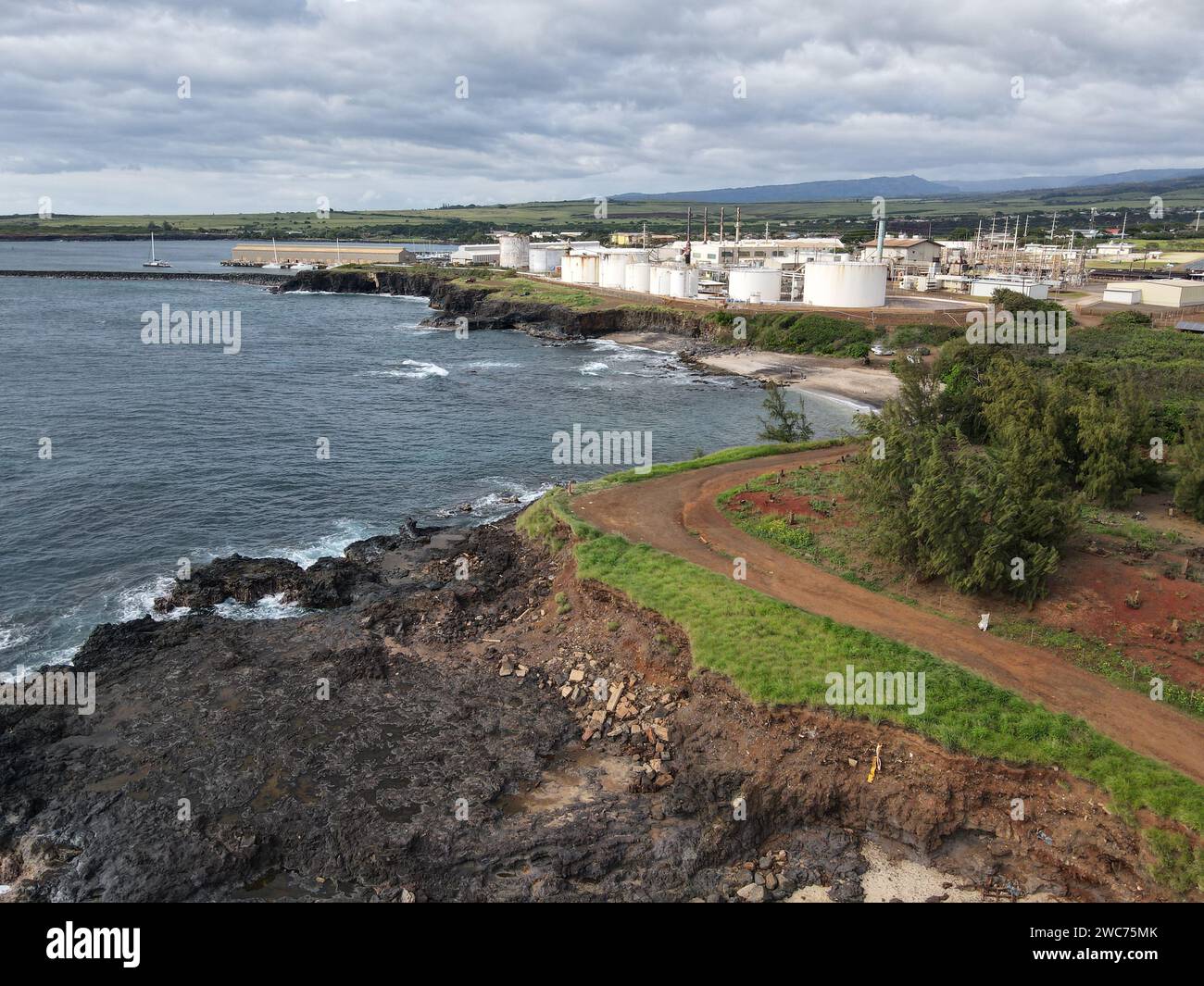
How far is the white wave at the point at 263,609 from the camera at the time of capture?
31.8 m

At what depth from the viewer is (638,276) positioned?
125 m

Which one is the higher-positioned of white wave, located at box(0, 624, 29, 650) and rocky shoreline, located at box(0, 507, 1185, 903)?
white wave, located at box(0, 624, 29, 650)

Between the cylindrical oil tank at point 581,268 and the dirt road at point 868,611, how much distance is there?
336ft

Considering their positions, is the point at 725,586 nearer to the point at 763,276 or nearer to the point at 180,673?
the point at 180,673

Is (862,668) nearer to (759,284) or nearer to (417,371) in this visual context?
(417,371)

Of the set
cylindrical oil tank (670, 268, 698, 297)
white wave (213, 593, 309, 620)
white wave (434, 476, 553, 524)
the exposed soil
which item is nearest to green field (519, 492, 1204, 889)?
the exposed soil

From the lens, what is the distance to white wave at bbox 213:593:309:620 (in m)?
31.8

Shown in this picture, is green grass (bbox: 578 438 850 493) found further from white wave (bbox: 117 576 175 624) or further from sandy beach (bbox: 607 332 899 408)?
sandy beach (bbox: 607 332 899 408)

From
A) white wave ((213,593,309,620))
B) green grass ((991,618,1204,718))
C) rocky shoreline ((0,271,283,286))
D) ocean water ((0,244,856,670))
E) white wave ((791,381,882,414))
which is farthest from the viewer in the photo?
rocky shoreline ((0,271,283,286))

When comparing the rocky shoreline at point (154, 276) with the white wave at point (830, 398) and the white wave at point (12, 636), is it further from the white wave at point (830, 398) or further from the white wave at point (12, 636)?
the white wave at point (12, 636)

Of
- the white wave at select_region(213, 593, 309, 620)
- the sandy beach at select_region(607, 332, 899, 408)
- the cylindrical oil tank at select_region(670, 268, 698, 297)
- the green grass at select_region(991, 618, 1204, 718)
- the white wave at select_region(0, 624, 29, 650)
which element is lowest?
the white wave at select_region(0, 624, 29, 650)

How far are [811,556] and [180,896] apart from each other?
A: 22.1 m

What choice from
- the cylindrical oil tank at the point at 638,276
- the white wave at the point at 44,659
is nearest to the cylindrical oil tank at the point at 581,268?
the cylindrical oil tank at the point at 638,276

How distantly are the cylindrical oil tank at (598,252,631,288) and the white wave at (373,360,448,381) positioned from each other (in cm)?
4949
